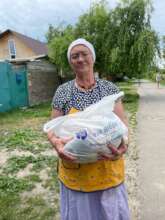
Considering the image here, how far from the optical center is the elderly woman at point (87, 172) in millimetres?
2316

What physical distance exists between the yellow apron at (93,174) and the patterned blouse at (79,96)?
0.19 feet

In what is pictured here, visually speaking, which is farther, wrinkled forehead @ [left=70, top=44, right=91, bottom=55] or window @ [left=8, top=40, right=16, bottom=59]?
window @ [left=8, top=40, right=16, bottom=59]

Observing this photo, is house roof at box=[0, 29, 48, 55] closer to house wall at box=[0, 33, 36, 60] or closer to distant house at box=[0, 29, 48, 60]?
distant house at box=[0, 29, 48, 60]

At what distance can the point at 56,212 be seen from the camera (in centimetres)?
365

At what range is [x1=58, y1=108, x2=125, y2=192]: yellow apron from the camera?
2.29 m

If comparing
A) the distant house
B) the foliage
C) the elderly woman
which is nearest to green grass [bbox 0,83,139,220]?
the elderly woman

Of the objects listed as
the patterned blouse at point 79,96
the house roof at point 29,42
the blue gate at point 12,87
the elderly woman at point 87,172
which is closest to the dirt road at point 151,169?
the elderly woman at point 87,172

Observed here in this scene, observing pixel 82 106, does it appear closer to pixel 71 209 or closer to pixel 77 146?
pixel 77 146

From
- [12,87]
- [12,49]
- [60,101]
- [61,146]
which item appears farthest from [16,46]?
[61,146]

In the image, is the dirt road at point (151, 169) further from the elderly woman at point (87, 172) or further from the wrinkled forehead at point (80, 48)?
the wrinkled forehead at point (80, 48)

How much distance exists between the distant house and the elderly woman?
32.2 metres

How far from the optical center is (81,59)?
7.70ft

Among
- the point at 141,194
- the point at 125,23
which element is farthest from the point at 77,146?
the point at 125,23

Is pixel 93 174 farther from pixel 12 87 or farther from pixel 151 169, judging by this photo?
pixel 12 87
